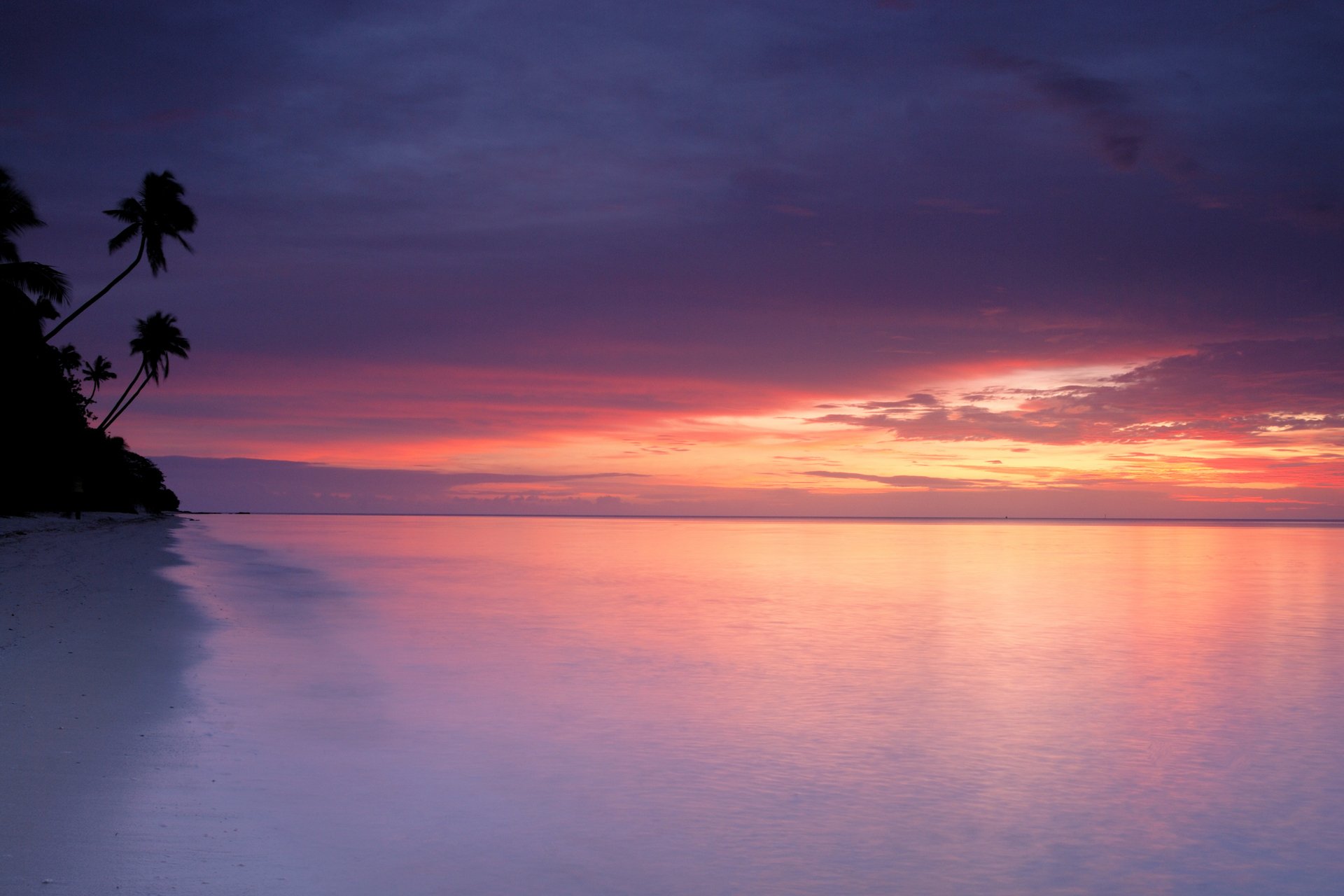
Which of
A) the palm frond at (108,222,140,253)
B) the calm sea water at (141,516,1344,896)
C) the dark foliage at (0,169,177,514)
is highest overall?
the palm frond at (108,222,140,253)

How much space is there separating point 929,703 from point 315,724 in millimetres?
6446

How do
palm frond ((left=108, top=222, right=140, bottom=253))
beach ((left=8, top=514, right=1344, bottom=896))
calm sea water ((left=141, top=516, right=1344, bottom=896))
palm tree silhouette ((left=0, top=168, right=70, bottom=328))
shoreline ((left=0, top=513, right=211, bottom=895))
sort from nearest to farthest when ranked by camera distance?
shoreline ((left=0, top=513, right=211, bottom=895))
beach ((left=8, top=514, right=1344, bottom=896))
calm sea water ((left=141, top=516, right=1344, bottom=896))
palm tree silhouette ((left=0, top=168, right=70, bottom=328))
palm frond ((left=108, top=222, right=140, bottom=253))

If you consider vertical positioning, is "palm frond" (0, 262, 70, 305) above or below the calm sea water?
above

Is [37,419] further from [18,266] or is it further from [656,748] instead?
[656,748]

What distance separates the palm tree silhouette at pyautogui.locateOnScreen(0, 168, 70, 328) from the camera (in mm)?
A: 32500

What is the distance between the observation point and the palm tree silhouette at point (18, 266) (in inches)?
1280

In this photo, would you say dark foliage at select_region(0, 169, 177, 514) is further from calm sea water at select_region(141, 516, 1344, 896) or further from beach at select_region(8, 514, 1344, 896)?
calm sea water at select_region(141, 516, 1344, 896)

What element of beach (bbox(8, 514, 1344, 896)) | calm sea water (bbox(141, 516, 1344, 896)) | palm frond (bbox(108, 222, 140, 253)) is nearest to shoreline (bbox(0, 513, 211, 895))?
beach (bbox(8, 514, 1344, 896))

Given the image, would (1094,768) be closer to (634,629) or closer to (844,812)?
(844,812)

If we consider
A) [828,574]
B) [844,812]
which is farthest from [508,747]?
[828,574]

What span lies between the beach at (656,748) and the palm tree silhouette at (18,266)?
15607 mm

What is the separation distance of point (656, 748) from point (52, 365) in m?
48.8

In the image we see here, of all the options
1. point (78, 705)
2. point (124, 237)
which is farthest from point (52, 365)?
point (78, 705)

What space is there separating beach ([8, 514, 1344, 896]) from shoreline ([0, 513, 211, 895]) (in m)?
0.04
